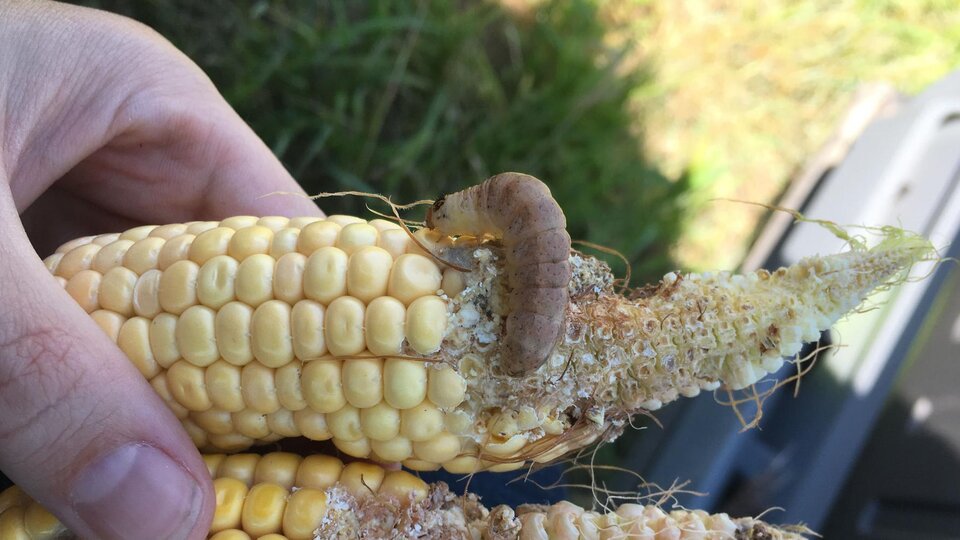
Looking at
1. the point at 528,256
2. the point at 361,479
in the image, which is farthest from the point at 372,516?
the point at 528,256

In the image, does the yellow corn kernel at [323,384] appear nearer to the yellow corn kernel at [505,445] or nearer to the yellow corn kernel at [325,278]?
the yellow corn kernel at [325,278]

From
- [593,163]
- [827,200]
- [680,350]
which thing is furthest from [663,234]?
[680,350]

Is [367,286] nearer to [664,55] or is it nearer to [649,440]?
[649,440]

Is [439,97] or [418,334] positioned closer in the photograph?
[418,334]

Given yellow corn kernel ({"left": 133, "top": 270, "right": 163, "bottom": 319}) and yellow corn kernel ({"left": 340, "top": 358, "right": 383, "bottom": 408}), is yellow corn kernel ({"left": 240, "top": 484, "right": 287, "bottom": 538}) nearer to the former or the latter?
yellow corn kernel ({"left": 340, "top": 358, "right": 383, "bottom": 408})

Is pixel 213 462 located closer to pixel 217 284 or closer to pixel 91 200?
pixel 217 284
